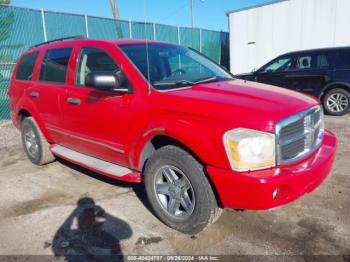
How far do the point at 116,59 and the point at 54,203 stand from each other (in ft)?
6.16

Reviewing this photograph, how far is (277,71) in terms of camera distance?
910cm

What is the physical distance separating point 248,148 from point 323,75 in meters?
6.78

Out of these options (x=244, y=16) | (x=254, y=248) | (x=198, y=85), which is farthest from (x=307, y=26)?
(x=254, y=248)

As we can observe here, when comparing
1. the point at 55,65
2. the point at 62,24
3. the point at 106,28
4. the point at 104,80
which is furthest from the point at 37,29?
the point at 104,80

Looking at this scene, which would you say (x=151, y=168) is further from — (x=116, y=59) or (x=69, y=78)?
(x=69, y=78)

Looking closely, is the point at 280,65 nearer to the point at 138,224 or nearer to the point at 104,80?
the point at 104,80

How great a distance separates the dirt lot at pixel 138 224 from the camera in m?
2.87

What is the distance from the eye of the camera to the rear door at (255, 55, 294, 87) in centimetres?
894

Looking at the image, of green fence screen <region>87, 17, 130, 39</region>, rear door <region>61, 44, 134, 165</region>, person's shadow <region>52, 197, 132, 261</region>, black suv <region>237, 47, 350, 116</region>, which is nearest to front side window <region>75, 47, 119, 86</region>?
rear door <region>61, 44, 134, 165</region>

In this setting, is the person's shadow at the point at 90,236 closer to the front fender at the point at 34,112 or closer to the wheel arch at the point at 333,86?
the front fender at the point at 34,112

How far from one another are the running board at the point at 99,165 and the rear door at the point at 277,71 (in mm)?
6564

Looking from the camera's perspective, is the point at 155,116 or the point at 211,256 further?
the point at 155,116

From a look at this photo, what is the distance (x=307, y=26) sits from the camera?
13.2m

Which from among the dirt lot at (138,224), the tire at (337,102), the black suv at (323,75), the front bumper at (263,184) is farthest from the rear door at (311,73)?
the front bumper at (263,184)
